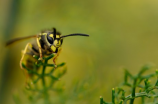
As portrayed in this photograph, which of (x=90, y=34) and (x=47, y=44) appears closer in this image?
(x=47, y=44)

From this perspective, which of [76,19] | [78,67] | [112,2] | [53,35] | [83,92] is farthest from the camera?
[78,67]

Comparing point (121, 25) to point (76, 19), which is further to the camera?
point (121, 25)

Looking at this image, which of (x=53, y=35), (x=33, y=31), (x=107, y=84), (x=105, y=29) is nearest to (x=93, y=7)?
(x=105, y=29)

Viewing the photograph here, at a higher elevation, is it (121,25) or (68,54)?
(121,25)

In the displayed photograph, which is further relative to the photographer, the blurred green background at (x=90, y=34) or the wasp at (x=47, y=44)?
the blurred green background at (x=90, y=34)

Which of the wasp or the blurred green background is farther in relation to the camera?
the blurred green background

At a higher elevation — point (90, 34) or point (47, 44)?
point (90, 34)

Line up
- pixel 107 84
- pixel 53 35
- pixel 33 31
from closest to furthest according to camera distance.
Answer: pixel 53 35 < pixel 107 84 < pixel 33 31

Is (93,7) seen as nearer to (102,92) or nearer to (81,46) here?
(81,46)
